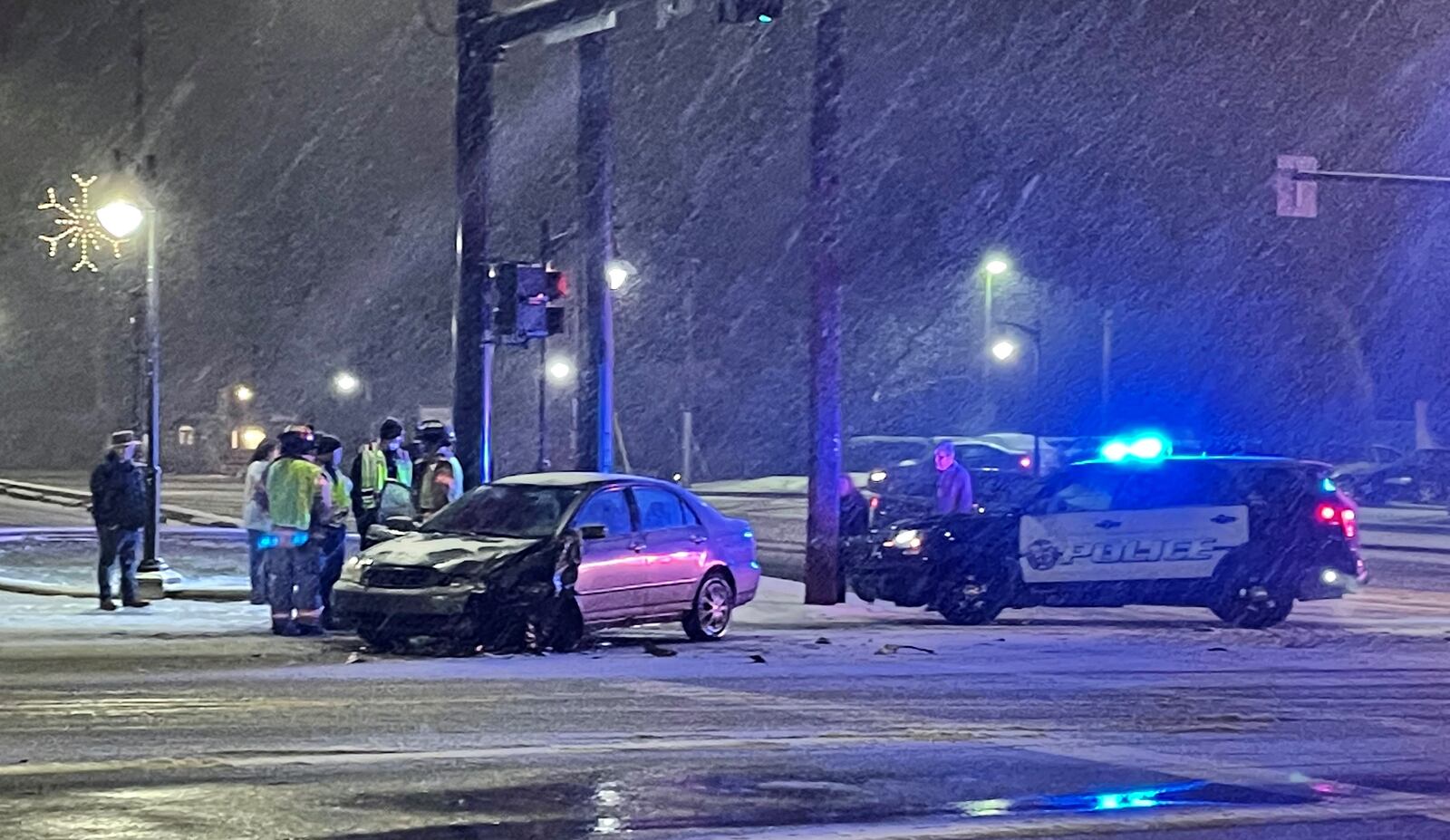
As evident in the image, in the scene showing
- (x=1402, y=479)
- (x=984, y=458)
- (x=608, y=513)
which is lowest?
(x=608, y=513)

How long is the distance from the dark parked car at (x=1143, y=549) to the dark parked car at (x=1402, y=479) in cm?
3116

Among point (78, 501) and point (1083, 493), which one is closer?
point (1083, 493)

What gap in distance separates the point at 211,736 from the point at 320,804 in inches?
85.5

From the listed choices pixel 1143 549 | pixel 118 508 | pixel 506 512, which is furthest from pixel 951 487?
pixel 118 508

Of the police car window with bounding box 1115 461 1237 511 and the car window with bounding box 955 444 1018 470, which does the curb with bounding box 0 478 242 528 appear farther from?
the police car window with bounding box 1115 461 1237 511

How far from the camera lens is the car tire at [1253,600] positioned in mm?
18219

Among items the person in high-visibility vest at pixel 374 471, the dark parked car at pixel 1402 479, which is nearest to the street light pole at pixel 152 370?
the person in high-visibility vest at pixel 374 471

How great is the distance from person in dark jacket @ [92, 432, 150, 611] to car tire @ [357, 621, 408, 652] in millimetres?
3871

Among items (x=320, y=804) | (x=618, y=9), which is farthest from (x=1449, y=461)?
(x=320, y=804)

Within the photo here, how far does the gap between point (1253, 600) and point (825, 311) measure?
16.4ft

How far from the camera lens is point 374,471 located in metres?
17.6

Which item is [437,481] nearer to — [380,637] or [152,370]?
[380,637]

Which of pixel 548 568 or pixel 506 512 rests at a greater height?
pixel 506 512

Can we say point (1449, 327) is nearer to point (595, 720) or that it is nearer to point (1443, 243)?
point (1443, 243)
